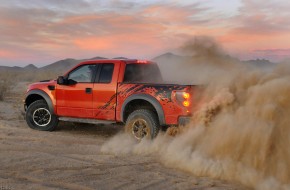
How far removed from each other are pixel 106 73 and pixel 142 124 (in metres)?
1.52

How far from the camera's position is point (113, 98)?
9055mm

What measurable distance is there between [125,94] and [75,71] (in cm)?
167

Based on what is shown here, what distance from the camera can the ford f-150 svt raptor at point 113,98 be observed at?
27.0 ft

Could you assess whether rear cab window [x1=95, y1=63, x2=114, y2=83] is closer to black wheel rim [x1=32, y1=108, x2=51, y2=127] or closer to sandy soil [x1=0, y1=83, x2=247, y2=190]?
sandy soil [x1=0, y1=83, x2=247, y2=190]

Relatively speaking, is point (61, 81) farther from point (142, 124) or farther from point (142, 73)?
point (142, 124)

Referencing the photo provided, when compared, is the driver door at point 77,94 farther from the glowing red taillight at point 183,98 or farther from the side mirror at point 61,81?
the glowing red taillight at point 183,98

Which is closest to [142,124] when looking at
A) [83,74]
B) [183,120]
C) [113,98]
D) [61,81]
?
[113,98]

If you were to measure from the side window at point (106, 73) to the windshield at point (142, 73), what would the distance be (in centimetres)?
34

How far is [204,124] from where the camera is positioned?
7.55 m

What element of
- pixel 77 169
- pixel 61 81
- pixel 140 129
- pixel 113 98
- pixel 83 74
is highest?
pixel 83 74

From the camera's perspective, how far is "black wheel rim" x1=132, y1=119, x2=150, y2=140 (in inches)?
340

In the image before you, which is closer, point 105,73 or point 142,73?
point 105,73

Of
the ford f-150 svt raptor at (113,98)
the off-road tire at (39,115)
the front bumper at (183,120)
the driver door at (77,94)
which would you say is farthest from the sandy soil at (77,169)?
the off-road tire at (39,115)

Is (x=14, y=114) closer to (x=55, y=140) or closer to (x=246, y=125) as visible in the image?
(x=55, y=140)
